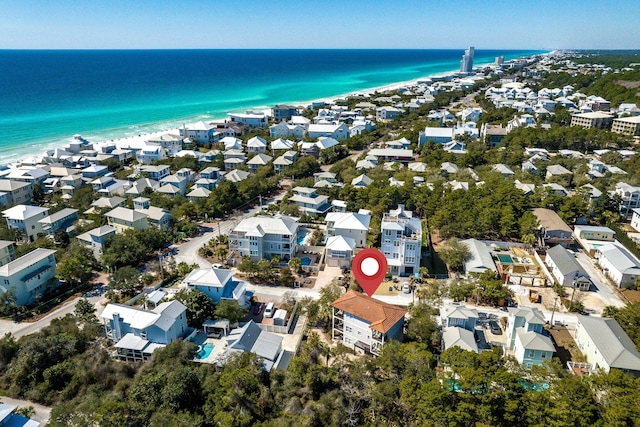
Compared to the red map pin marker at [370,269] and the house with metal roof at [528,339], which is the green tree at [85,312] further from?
the house with metal roof at [528,339]

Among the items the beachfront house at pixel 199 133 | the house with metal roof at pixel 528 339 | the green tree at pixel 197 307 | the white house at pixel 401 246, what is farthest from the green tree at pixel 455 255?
the beachfront house at pixel 199 133

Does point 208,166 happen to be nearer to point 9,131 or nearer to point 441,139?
point 441,139

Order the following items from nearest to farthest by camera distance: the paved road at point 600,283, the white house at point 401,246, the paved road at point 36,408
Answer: the paved road at point 36,408, the paved road at point 600,283, the white house at point 401,246

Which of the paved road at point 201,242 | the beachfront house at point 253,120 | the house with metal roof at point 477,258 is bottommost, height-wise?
the paved road at point 201,242

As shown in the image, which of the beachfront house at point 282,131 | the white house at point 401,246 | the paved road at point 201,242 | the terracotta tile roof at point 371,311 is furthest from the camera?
the beachfront house at point 282,131

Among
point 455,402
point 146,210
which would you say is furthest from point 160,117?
point 455,402

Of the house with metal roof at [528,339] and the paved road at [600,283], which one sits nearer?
the house with metal roof at [528,339]

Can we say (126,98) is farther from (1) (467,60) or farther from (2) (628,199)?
(1) (467,60)
